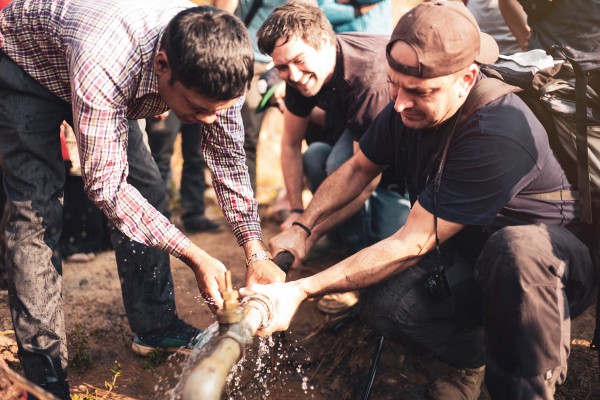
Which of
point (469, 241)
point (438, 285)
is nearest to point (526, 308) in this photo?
point (438, 285)

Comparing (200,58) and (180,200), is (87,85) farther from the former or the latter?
(180,200)

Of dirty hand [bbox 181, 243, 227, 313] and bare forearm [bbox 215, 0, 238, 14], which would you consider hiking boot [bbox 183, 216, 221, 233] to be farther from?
dirty hand [bbox 181, 243, 227, 313]

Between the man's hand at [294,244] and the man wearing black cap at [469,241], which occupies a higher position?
the man wearing black cap at [469,241]

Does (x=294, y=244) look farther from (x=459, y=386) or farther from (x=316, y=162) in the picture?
(x=316, y=162)

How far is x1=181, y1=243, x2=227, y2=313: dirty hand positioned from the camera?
8.65 ft

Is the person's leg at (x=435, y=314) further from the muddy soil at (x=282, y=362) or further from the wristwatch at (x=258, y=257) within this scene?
the wristwatch at (x=258, y=257)

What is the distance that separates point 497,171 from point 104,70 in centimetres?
168

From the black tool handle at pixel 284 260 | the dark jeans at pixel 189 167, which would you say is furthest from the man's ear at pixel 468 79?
the dark jeans at pixel 189 167

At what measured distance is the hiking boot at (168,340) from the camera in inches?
135

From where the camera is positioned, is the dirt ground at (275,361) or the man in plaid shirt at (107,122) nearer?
the man in plaid shirt at (107,122)

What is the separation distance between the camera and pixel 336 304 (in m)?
4.05

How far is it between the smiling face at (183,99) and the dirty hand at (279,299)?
30.2 inches

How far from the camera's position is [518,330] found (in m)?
2.51

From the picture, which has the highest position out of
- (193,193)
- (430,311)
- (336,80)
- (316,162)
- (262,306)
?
(336,80)
